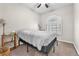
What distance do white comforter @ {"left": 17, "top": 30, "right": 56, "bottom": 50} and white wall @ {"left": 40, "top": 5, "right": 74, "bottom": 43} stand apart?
13cm

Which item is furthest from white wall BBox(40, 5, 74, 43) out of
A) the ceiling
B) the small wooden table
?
the small wooden table

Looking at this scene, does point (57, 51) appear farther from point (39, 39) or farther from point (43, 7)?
point (43, 7)

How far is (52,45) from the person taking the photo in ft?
3.88

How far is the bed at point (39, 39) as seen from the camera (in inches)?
45.0

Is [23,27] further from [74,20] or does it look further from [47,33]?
[74,20]

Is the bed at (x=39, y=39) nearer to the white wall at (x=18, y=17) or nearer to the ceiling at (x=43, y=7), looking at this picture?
the white wall at (x=18, y=17)

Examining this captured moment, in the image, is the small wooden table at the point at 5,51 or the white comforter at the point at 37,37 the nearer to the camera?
the small wooden table at the point at 5,51

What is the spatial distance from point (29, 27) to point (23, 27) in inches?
3.8

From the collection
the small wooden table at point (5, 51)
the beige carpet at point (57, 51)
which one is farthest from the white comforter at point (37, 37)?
the small wooden table at point (5, 51)

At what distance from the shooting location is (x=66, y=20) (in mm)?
1127

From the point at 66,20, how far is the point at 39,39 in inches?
20.8

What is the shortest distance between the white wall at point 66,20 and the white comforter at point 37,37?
0.13 metres

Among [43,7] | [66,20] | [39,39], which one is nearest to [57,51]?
[39,39]

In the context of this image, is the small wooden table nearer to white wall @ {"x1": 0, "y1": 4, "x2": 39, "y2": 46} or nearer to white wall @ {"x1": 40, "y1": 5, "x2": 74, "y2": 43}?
white wall @ {"x1": 0, "y1": 4, "x2": 39, "y2": 46}
